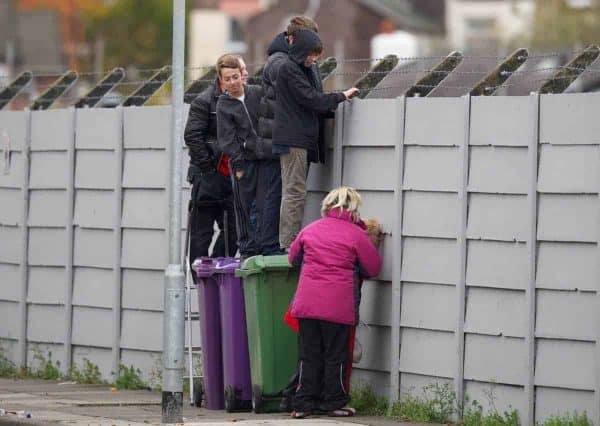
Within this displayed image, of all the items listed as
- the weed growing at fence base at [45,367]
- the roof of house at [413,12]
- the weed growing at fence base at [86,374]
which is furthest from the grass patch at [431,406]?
the roof of house at [413,12]

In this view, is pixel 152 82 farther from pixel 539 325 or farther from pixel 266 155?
pixel 539 325

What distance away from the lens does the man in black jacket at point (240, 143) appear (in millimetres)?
11984

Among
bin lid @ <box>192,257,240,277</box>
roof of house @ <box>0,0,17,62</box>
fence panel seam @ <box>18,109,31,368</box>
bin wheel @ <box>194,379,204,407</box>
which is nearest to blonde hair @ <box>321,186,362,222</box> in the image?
bin lid @ <box>192,257,240,277</box>

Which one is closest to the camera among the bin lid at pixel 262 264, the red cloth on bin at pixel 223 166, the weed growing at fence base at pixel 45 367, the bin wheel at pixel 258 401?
the bin lid at pixel 262 264

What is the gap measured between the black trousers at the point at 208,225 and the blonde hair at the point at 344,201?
1.67m

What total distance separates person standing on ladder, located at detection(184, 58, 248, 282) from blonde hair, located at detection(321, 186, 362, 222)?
142 centimetres

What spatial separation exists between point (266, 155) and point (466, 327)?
198 cm

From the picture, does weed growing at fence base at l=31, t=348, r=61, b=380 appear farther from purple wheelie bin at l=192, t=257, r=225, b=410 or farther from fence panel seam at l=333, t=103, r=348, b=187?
fence panel seam at l=333, t=103, r=348, b=187

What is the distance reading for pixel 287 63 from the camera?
38.1 ft

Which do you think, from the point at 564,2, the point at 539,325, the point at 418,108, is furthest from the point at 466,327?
the point at 564,2

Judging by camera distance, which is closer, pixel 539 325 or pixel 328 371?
pixel 539 325

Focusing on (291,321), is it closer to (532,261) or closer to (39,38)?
(532,261)

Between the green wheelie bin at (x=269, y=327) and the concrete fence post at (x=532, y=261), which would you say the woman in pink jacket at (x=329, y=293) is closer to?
the green wheelie bin at (x=269, y=327)

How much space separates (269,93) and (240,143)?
0.42 m
